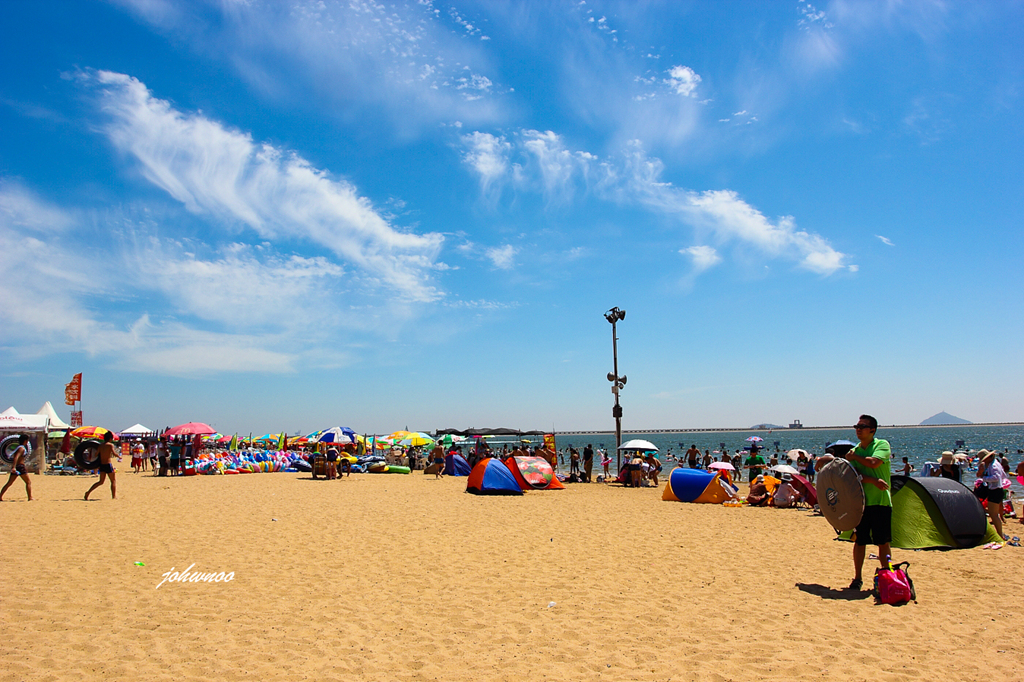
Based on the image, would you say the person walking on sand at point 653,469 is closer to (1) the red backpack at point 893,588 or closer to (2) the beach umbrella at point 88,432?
(1) the red backpack at point 893,588

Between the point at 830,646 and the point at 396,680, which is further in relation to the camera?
the point at 830,646

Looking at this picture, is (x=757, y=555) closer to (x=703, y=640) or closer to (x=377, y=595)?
(x=703, y=640)

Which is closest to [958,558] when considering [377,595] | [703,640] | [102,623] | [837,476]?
[837,476]

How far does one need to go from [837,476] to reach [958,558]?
3155 millimetres

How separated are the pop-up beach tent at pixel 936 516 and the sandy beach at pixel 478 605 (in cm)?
35

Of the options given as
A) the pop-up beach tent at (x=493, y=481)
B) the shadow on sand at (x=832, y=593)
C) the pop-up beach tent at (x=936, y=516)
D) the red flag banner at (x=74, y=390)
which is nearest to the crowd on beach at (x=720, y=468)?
the pop-up beach tent at (x=936, y=516)

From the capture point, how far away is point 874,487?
20.0 ft

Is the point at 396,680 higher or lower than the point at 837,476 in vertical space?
lower

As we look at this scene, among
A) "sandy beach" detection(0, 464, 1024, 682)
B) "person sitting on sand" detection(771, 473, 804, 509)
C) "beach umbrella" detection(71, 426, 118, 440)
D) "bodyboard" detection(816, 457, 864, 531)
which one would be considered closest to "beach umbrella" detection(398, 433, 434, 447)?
"beach umbrella" detection(71, 426, 118, 440)

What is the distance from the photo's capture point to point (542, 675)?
4.20 m

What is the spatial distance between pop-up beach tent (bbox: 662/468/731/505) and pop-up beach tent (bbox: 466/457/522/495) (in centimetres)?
434

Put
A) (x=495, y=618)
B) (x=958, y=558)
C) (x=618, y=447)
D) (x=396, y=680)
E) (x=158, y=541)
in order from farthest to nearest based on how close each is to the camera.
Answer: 1. (x=618, y=447)
2. (x=158, y=541)
3. (x=958, y=558)
4. (x=495, y=618)
5. (x=396, y=680)

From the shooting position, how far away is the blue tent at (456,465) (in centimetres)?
2486

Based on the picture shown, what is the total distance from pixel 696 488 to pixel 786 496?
2.14 meters
